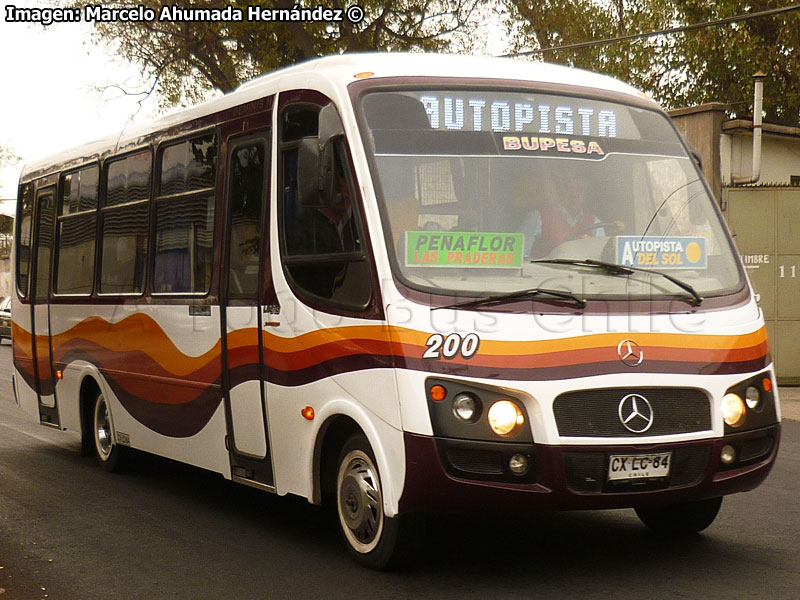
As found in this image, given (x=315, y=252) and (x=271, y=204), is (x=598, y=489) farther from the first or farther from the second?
→ (x=271, y=204)

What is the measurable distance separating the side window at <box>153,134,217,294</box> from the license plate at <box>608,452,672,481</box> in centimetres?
329

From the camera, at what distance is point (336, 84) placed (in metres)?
6.77

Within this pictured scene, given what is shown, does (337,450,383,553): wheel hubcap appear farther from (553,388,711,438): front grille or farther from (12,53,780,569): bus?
(553,388,711,438): front grille

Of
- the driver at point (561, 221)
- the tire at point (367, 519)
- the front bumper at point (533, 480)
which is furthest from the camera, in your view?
the driver at point (561, 221)

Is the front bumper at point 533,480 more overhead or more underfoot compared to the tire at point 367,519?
more overhead

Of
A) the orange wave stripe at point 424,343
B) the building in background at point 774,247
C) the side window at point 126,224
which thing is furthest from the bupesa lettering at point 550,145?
the building in background at point 774,247

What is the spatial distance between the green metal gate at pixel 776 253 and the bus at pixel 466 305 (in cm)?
1068

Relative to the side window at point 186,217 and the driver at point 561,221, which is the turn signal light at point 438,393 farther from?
the side window at point 186,217

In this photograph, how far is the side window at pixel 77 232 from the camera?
10.7 m

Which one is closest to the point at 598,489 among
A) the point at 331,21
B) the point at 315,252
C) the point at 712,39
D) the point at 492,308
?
the point at 492,308

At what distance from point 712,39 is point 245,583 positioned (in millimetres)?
22102

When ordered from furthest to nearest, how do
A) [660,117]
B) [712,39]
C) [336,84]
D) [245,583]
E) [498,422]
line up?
[712,39], [660,117], [336,84], [245,583], [498,422]

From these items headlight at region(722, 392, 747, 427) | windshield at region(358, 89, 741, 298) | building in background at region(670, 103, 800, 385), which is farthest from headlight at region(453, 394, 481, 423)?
building in background at region(670, 103, 800, 385)

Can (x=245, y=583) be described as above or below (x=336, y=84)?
below
